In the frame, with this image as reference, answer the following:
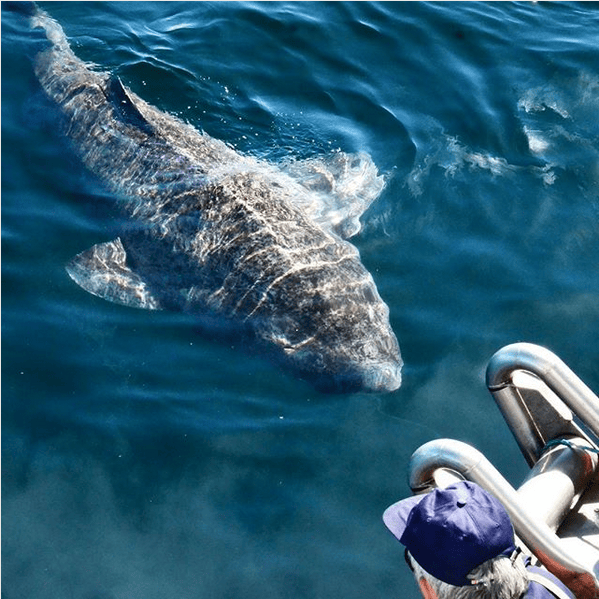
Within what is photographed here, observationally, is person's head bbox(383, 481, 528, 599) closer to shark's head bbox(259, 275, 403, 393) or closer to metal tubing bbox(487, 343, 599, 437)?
metal tubing bbox(487, 343, 599, 437)

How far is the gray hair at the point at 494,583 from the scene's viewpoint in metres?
3.47

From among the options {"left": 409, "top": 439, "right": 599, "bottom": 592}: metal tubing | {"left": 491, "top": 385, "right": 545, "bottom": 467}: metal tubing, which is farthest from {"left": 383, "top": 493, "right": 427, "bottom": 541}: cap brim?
{"left": 491, "top": 385, "right": 545, "bottom": 467}: metal tubing

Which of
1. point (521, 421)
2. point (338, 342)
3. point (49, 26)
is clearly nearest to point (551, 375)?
point (521, 421)

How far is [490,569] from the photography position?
3.49 m

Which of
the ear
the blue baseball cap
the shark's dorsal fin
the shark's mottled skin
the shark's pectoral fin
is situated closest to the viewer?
the blue baseball cap

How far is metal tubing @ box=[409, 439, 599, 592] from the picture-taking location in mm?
4078

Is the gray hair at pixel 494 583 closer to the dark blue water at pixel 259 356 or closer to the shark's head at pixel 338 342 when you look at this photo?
the dark blue water at pixel 259 356

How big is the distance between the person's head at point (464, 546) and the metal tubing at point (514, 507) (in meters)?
0.42

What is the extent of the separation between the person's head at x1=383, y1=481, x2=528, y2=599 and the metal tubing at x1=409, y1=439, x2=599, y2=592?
16.6 inches

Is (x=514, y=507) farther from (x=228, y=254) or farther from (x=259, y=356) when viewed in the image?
(x=228, y=254)

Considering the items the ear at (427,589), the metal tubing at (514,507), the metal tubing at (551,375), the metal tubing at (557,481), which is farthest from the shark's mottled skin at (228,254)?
the ear at (427,589)

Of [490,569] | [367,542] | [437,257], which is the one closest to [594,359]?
[437,257]

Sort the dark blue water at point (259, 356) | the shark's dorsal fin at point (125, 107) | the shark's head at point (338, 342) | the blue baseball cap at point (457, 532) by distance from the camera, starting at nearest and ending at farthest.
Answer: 1. the blue baseball cap at point (457, 532)
2. the dark blue water at point (259, 356)
3. the shark's head at point (338, 342)
4. the shark's dorsal fin at point (125, 107)

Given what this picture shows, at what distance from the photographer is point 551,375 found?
4715 mm
